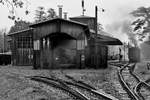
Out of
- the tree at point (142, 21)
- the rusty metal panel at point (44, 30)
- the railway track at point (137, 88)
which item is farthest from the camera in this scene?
the tree at point (142, 21)

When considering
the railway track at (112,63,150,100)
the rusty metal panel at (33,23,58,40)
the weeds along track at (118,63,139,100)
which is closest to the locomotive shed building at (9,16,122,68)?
the rusty metal panel at (33,23,58,40)

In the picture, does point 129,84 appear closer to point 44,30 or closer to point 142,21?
point 44,30

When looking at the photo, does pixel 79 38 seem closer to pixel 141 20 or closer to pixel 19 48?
pixel 19 48

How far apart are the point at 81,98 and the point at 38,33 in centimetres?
1855

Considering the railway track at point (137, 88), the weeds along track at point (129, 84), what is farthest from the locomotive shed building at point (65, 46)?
the railway track at point (137, 88)

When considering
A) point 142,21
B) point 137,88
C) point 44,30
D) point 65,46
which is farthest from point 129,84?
point 142,21

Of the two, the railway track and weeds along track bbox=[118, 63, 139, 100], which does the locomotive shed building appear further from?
the railway track

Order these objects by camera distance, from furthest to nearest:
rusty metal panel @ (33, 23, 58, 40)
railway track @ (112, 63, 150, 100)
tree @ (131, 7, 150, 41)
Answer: tree @ (131, 7, 150, 41)
rusty metal panel @ (33, 23, 58, 40)
railway track @ (112, 63, 150, 100)

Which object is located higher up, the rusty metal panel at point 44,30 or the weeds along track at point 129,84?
the rusty metal panel at point 44,30

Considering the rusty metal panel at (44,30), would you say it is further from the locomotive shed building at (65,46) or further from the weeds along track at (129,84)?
the weeds along track at (129,84)

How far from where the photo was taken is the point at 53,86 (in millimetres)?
14891

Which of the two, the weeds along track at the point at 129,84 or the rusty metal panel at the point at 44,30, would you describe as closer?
the weeds along track at the point at 129,84

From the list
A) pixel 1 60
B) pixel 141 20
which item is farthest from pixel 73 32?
pixel 141 20

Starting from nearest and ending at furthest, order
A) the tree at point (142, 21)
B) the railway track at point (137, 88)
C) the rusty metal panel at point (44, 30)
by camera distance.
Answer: the railway track at point (137, 88)
the rusty metal panel at point (44, 30)
the tree at point (142, 21)
